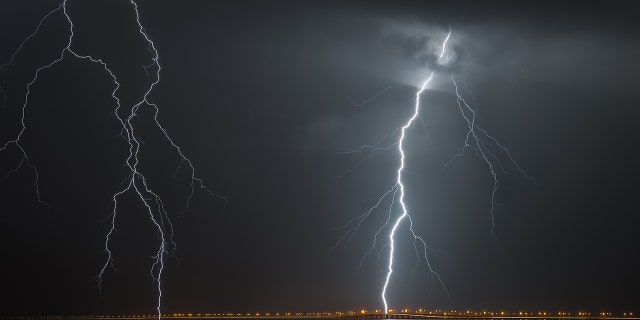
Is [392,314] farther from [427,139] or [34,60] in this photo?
[34,60]

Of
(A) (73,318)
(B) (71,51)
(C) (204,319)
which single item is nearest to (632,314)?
(C) (204,319)

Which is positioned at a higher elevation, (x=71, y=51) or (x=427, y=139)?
(x=71, y=51)

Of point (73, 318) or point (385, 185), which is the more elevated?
point (385, 185)

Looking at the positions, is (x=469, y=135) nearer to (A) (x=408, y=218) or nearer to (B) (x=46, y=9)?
(A) (x=408, y=218)

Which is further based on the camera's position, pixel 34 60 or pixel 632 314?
pixel 632 314

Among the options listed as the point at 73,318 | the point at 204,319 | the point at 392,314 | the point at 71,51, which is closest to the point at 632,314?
the point at 392,314

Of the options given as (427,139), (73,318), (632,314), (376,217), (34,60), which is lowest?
(632,314)

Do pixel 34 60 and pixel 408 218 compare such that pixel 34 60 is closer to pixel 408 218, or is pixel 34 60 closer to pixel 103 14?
pixel 103 14

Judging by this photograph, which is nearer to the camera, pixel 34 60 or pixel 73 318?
pixel 34 60

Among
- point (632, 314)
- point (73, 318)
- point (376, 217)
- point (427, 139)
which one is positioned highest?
point (427, 139)
